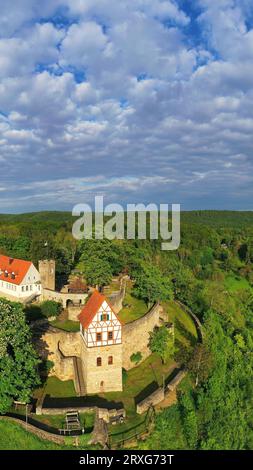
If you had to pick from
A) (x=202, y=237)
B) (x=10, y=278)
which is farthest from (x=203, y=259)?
(x=10, y=278)

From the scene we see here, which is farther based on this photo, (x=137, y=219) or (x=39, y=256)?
(x=137, y=219)

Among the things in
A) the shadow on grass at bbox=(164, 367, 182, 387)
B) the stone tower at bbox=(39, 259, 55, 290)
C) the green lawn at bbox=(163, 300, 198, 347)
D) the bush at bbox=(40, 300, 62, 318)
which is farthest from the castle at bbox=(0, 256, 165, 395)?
the stone tower at bbox=(39, 259, 55, 290)

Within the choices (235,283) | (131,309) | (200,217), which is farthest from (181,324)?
(200,217)

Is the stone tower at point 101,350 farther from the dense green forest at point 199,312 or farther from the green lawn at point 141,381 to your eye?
the dense green forest at point 199,312

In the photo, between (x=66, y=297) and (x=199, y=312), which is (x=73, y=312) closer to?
(x=66, y=297)

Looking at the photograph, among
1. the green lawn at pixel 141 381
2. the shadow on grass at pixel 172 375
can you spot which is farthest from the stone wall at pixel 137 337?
the shadow on grass at pixel 172 375
